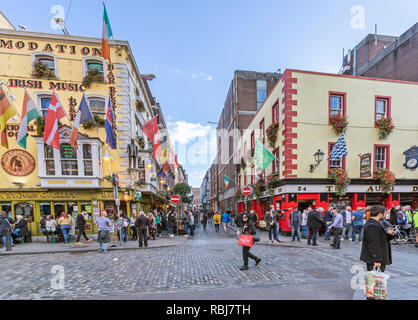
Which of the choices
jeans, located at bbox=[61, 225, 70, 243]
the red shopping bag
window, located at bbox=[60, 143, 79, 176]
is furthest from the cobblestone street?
window, located at bbox=[60, 143, 79, 176]

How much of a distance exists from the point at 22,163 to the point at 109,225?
27.5ft

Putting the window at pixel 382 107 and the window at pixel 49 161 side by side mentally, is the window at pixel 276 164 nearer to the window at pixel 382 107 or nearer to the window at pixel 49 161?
the window at pixel 382 107

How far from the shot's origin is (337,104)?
13.2 metres

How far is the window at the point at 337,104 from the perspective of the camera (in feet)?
42.8

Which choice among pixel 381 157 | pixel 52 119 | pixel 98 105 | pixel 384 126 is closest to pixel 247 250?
pixel 52 119

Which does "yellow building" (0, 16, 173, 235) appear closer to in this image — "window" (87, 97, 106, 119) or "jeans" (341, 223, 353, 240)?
"window" (87, 97, 106, 119)

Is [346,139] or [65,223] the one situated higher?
[346,139]

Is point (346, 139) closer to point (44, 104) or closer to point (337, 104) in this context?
point (337, 104)

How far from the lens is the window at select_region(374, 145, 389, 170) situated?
1323 centimetres

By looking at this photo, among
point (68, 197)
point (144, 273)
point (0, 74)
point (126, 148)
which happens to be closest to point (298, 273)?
point (144, 273)

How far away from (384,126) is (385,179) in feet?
11.7

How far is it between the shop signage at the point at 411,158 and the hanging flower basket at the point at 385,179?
1596mm

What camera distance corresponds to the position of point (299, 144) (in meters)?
12.6

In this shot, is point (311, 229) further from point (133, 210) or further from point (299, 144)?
point (133, 210)
